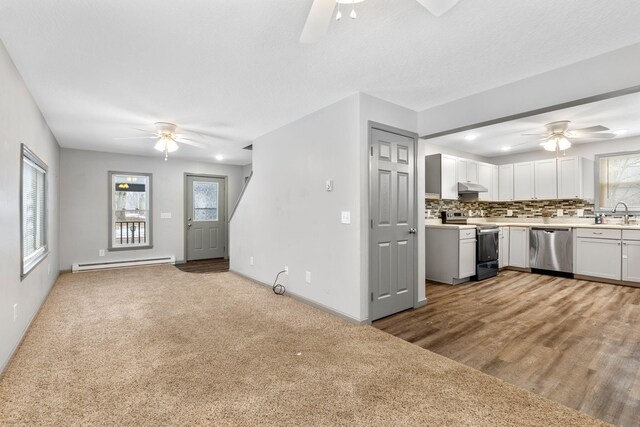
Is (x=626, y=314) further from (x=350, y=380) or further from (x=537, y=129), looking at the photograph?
(x=350, y=380)

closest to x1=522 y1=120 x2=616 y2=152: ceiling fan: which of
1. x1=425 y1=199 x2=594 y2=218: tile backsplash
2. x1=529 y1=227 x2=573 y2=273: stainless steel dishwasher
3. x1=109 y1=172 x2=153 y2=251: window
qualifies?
x1=529 y1=227 x2=573 y2=273: stainless steel dishwasher

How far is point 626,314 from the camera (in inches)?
138

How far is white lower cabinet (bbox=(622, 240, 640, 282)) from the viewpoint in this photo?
4680 mm

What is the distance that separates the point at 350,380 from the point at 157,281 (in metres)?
4.16

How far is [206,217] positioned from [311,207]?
462 centimetres

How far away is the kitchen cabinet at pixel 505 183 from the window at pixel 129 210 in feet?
24.9

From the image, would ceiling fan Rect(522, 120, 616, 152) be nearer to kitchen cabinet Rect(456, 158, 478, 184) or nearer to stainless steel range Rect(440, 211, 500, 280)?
kitchen cabinet Rect(456, 158, 478, 184)

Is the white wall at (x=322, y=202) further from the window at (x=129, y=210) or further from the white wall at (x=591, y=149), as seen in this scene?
the white wall at (x=591, y=149)

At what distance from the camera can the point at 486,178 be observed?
6387 millimetres

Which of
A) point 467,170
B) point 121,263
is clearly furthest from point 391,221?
point 121,263

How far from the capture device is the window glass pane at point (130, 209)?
6.48 m

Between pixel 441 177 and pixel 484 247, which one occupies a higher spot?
pixel 441 177

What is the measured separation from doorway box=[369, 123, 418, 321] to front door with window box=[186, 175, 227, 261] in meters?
5.33

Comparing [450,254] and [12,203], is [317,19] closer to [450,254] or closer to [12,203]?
[12,203]
